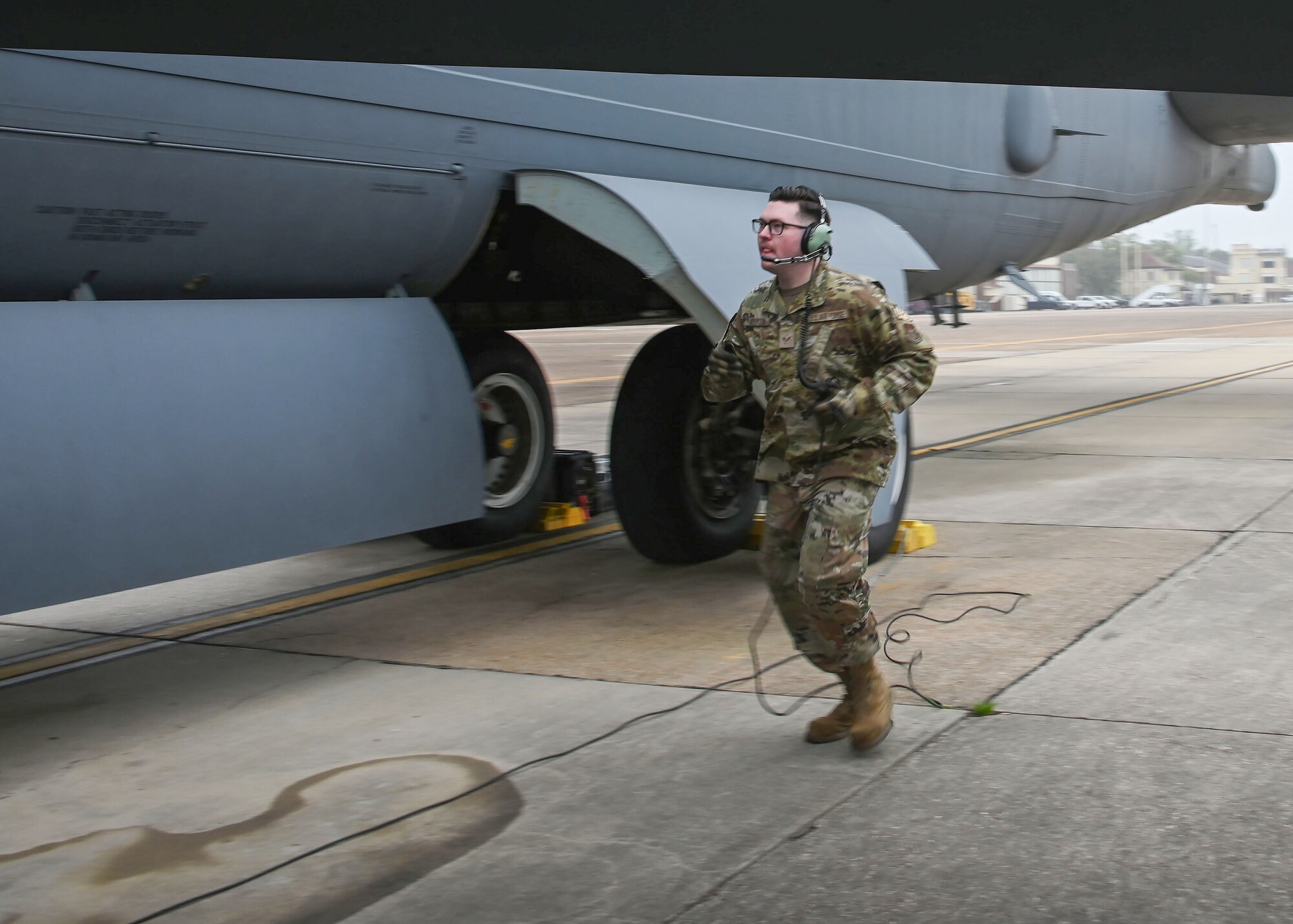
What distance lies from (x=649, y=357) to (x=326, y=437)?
97.2 inches

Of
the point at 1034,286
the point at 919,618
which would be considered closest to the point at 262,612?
the point at 919,618

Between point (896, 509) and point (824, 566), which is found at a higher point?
point (824, 566)

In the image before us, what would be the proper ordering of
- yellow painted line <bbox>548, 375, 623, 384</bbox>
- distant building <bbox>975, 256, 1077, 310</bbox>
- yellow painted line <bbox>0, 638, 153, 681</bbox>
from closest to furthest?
yellow painted line <bbox>0, 638, 153, 681</bbox> < yellow painted line <bbox>548, 375, 623, 384</bbox> < distant building <bbox>975, 256, 1077, 310</bbox>

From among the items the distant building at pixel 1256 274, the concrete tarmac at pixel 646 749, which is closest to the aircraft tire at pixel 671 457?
the concrete tarmac at pixel 646 749

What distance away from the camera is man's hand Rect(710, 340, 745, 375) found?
15.1 feet

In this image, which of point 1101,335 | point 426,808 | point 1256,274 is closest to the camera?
point 426,808

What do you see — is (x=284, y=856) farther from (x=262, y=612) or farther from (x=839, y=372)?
(x=262, y=612)

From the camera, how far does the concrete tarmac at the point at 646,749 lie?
12.0ft

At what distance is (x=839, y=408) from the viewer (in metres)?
4.29

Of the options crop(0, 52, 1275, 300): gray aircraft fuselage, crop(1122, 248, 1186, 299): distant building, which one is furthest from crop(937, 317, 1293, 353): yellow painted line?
crop(1122, 248, 1186, 299): distant building

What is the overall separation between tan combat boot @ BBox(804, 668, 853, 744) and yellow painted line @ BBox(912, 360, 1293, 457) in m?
6.07

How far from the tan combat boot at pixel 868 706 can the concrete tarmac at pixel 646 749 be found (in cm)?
8

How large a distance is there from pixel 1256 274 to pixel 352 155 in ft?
639

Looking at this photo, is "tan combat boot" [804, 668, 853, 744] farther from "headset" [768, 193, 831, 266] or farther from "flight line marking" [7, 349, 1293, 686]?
"flight line marking" [7, 349, 1293, 686]
